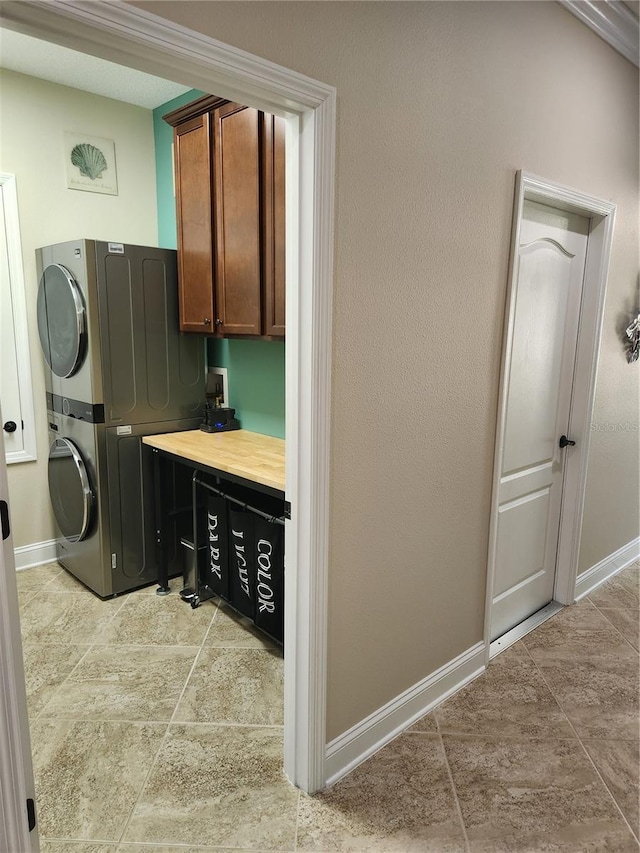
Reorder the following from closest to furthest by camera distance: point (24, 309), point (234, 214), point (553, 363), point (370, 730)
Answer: point (370, 730)
point (234, 214)
point (553, 363)
point (24, 309)

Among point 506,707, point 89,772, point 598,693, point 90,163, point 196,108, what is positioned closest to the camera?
point 89,772

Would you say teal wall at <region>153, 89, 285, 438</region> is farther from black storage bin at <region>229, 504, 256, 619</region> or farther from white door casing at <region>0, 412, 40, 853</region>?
white door casing at <region>0, 412, 40, 853</region>

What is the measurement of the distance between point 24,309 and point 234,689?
7.67ft

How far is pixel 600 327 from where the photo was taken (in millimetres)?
2752

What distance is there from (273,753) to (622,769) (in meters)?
1.21

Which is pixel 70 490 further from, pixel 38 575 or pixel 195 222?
pixel 195 222

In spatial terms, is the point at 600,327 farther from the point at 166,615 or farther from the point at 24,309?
the point at 24,309

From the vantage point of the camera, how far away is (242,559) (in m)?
2.54

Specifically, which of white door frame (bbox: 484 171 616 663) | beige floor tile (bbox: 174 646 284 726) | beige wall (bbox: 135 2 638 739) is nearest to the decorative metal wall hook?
white door frame (bbox: 484 171 616 663)

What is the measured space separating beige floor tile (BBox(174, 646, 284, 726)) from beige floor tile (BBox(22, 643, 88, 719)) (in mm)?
542

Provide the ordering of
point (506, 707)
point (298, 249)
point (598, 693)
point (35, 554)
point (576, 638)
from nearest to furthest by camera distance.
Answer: point (298, 249)
point (506, 707)
point (598, 693)
point (576, 638)
point (35, 554)

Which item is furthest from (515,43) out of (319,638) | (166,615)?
(166,615)

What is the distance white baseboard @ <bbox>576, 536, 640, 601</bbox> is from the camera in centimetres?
314

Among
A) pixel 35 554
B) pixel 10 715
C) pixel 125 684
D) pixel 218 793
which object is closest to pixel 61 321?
pixel 35 554
